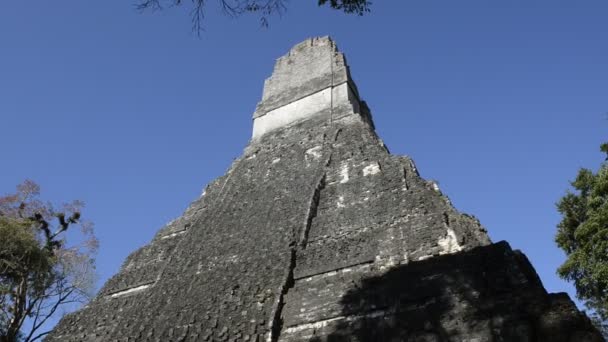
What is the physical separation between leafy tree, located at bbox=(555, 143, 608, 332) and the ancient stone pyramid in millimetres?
5455

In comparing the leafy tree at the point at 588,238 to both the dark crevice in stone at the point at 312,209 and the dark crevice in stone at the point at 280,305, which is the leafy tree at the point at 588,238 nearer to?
the dark crevice in stone at the point at 312,209

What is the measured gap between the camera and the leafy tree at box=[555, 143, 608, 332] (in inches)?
416

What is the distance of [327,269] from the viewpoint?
6.50 meters

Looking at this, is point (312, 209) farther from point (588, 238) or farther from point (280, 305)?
point (588, 238)

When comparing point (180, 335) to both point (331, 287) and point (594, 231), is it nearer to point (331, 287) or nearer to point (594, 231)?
point (331, 287)

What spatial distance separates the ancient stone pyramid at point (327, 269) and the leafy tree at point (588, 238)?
5455 mm

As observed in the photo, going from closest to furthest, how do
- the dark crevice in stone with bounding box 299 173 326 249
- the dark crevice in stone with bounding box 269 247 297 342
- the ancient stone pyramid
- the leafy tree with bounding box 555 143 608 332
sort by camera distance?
the ancient stone pyramid < the dark crevice in stone with bounding box 269 247 297 342 < the dark crevice in stone with bounding box 299 173 326 249 < the leafy tree with bounding box 555 143 608 332

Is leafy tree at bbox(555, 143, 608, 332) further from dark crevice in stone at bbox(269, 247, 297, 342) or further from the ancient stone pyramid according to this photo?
dark crevice in stone at bbox(269, 247, 297, 342)

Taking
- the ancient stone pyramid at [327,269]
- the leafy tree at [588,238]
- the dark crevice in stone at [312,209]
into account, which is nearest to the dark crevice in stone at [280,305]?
the ancient stone pyramid at [327,269]

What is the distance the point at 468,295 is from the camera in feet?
16.9

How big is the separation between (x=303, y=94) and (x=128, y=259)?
6595 mm

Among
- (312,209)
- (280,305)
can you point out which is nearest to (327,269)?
(280,305)

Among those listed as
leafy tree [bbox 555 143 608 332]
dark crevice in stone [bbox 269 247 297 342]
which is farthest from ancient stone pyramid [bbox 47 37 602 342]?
leafy tree [bbox 555 143 608 332]

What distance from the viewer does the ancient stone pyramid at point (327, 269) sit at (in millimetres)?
5031
